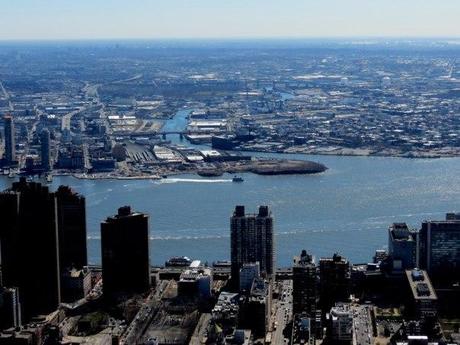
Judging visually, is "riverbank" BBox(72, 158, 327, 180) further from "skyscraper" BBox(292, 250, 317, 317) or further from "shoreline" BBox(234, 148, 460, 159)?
"skyscraper" BBox(292, 250, 317, 317)

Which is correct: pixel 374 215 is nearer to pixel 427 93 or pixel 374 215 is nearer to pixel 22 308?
pixel 22 308

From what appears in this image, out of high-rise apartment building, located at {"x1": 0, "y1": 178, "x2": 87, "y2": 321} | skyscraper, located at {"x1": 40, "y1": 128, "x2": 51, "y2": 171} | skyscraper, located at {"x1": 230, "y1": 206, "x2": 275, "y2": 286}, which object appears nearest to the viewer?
high-rise apartment building, located at {"x1": 0, "y1": 178, "x2": 87, "y2": 321}

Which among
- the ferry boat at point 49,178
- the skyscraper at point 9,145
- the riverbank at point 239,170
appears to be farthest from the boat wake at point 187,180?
A: the skyscraper at point 9,145

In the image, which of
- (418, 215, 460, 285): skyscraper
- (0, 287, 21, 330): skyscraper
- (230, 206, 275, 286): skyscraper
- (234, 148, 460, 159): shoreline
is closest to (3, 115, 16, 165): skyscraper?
(234, 148, 460, 159): shoreline

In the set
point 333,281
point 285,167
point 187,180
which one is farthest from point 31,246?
point 285,167

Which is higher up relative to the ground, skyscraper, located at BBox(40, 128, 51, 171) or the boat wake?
skyscraper, located at BBox(40, 128, 51, 171)

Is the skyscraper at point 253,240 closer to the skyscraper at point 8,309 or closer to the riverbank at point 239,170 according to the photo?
the skyscraper at point 8,309
